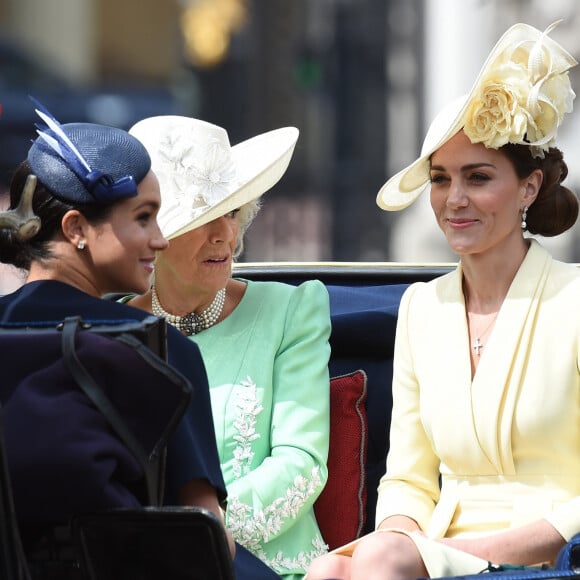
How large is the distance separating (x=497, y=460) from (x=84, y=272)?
105 centimetres

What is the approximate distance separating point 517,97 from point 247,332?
3.00 ft

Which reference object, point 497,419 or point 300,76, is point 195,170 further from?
point 300,76

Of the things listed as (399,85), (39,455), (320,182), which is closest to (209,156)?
(39,455)

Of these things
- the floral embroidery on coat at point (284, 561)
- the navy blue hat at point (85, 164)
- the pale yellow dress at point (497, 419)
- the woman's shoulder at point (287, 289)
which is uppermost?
the navy blue hat at point (85, 164)

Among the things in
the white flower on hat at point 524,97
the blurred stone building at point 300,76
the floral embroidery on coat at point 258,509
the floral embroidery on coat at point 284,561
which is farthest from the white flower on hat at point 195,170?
the blurred stone building at point 300,76

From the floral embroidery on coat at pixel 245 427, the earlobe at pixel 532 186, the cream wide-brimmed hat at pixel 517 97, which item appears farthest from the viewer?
the floral embroidery on coat at pixel 245 427

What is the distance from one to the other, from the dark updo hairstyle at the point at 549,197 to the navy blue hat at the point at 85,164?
107 centimetres

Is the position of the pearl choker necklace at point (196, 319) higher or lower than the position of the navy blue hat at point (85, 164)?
lower

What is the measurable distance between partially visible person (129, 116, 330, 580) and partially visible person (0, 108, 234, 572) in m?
0.77

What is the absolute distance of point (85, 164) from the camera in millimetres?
2936

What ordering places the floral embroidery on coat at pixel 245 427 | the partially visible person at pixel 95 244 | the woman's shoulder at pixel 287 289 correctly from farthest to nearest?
the woman's shoulder at pixel 287 289 → the floral embroidery on coat at pixel 245 427 → the partially visible person at pixel 95 244

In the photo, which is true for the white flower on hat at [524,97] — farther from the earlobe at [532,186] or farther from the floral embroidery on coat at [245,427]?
the floral embroidery on coat at [245,427]

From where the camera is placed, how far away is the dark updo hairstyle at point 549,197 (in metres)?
3.70

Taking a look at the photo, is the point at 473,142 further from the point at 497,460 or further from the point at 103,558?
the point at 103,558
